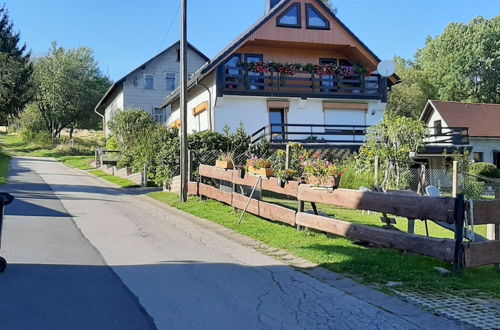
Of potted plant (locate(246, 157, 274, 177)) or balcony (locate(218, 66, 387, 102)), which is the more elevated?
balcony (locate(218, 66, 387, 102))

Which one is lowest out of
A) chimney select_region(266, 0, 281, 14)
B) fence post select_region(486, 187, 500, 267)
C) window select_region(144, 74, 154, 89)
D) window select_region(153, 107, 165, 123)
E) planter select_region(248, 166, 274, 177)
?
fence post select_region(486, 187, 500, 267)

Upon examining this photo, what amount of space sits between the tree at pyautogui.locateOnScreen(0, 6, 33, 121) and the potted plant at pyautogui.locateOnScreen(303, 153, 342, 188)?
22.0 meters

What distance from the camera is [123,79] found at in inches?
1687

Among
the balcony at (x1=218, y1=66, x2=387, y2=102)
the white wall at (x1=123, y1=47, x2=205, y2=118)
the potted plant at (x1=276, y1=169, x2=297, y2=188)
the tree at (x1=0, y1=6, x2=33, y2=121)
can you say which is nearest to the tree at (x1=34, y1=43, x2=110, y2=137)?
the white wall at (x1=123, y1=47, x2=205, y2=118)

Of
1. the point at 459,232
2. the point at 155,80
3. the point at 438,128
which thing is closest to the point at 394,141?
the point at 438,128

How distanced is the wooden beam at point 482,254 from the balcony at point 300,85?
19.6m

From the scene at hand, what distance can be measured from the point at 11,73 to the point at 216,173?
1776 centimetres

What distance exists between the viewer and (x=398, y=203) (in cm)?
729

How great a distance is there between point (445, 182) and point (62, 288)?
2334 centimetres

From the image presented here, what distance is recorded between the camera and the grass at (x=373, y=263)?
20.5 ft

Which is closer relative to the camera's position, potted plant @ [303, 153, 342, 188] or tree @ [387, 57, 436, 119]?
potted plant @ [303, 153, 342, 188]

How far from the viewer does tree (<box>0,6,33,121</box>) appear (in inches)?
1053

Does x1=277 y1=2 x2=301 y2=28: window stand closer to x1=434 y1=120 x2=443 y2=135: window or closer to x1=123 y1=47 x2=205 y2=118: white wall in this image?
x1=434 y1=120 x2=443 y2=135: window

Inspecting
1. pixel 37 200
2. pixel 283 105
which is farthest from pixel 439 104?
pixel 37 200
